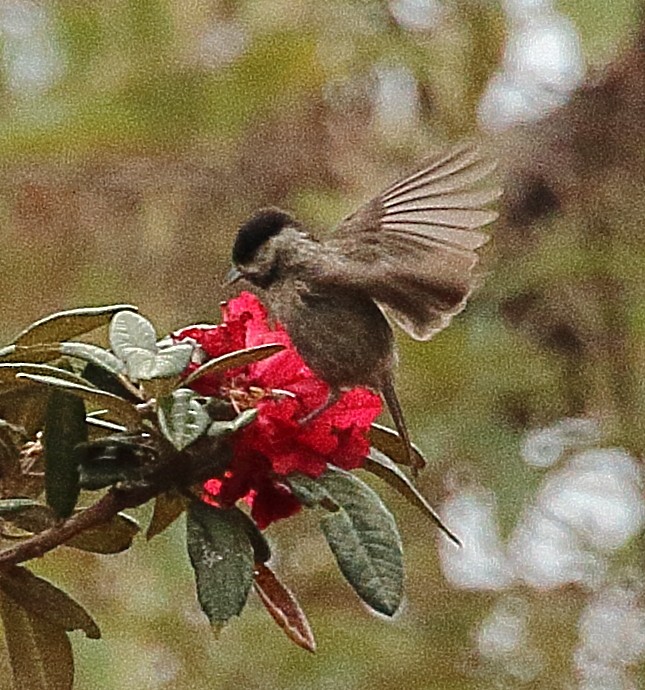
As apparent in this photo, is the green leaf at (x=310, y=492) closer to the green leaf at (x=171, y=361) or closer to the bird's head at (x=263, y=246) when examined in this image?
the green leaf at (x=171, y=361)

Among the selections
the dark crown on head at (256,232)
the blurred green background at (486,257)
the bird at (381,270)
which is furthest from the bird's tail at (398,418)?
Answer: the blurred green background at (486,257)

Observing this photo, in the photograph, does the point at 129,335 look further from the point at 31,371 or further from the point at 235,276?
the point at 235,276

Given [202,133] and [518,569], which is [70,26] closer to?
[202,133]

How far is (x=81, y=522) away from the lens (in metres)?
0.64

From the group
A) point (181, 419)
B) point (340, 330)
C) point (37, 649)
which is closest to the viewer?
point (181, 419)

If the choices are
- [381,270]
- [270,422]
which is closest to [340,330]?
[381,270]

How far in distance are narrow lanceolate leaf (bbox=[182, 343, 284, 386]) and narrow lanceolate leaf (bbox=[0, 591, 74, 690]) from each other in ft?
0.47

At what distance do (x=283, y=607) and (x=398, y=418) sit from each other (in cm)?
13

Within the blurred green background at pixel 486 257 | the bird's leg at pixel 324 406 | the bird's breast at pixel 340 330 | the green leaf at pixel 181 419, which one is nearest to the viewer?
the green leaf at pixel 181 419

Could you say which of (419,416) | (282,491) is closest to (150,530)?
(282,491)

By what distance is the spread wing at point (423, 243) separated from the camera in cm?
79

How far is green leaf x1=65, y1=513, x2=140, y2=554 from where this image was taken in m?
0.72

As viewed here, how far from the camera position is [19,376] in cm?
63

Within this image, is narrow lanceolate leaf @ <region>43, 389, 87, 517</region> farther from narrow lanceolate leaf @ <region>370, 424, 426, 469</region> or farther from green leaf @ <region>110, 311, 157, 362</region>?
narrow lanceolate leaf @ <region>370, 424, 426, 469</region>
